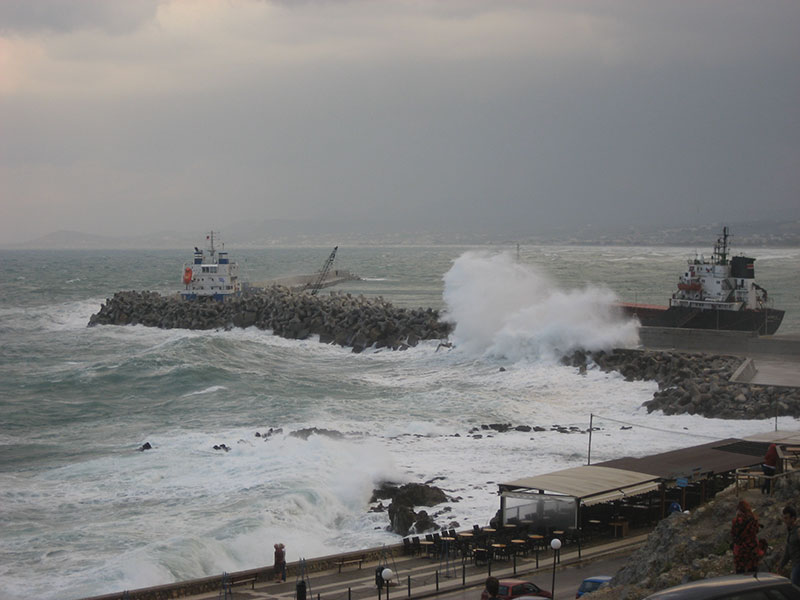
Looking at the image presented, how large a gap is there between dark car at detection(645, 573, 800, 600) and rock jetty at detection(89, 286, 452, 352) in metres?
33.6

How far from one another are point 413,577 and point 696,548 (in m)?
4.33

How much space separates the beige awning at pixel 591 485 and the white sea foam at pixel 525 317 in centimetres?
1914

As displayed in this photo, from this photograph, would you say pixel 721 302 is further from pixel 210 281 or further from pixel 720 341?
pixel 210 281

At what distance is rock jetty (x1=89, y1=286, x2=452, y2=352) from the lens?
133 ft

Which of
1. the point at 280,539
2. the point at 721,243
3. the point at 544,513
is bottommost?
the point at 280,539

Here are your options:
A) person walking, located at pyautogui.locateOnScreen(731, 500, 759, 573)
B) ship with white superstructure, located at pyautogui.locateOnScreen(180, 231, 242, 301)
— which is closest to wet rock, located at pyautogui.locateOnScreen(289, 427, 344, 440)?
person walking, located at pyautogui.locateOnScreen(731, 500, 759, 573)

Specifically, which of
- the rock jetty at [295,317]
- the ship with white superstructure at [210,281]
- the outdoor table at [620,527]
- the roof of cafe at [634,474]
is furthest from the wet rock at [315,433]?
the ship with white superstructure at [210,281]

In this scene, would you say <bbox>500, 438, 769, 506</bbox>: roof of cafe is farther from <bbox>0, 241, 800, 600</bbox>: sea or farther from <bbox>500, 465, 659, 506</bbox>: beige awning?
<bbox>0, 241, 800, 600</bbox>: sea

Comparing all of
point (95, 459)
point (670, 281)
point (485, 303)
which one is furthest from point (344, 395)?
point (670, 281)

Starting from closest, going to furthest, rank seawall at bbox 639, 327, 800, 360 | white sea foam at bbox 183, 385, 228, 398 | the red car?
the red car < white sea foam at bbox 183, 385, 228, 398 < seawall at bbox 639, 327, 800, 360

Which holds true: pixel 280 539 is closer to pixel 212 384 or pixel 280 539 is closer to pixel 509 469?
pixel 509 469

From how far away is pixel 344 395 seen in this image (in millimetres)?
28891

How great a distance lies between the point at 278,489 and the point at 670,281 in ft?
270

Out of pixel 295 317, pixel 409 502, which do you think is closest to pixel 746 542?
pixel 409 502
